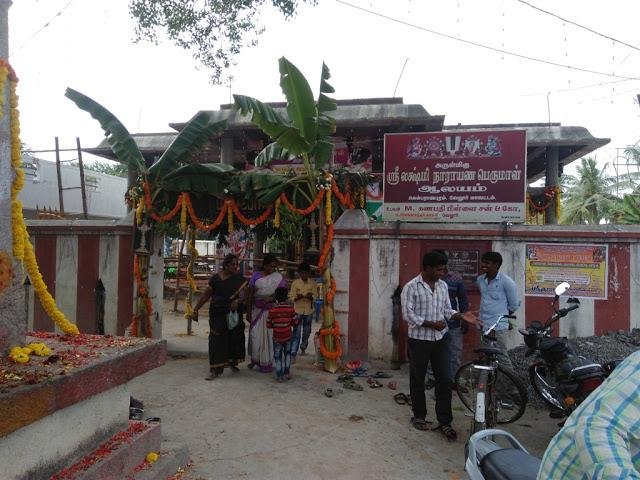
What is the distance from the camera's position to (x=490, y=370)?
13.7ft

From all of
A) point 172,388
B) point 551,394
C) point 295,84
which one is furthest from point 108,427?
point 295,84

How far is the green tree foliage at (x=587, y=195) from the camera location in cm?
2756

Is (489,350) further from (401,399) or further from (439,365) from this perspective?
(401,399)

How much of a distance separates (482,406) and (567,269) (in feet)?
13.1

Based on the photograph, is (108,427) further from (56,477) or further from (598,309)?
(598,309)

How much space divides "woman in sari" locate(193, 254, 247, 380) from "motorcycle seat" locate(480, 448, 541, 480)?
15.8 ft

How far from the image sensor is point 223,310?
6.38 metres

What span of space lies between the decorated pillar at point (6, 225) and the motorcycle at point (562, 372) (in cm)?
402

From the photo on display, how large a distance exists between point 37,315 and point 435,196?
751 centimetres

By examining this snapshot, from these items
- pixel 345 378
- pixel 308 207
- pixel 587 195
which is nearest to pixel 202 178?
pixel 308 207

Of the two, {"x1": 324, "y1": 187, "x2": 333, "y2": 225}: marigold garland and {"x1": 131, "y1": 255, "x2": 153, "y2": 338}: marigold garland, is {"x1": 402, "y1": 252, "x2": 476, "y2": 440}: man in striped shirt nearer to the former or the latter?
{"x1": 324, "y1": 187, "x2": 333, "y2": 225}: marigold garland

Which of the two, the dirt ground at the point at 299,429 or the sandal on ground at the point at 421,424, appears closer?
the dirt ground at the point at 299,429

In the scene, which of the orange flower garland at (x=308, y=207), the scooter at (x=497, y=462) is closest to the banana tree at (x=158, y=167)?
the orange flower garland at (x=308, y=207)

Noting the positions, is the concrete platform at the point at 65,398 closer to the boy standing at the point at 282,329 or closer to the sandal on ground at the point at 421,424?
the sandal on ground at the point at 421,424
